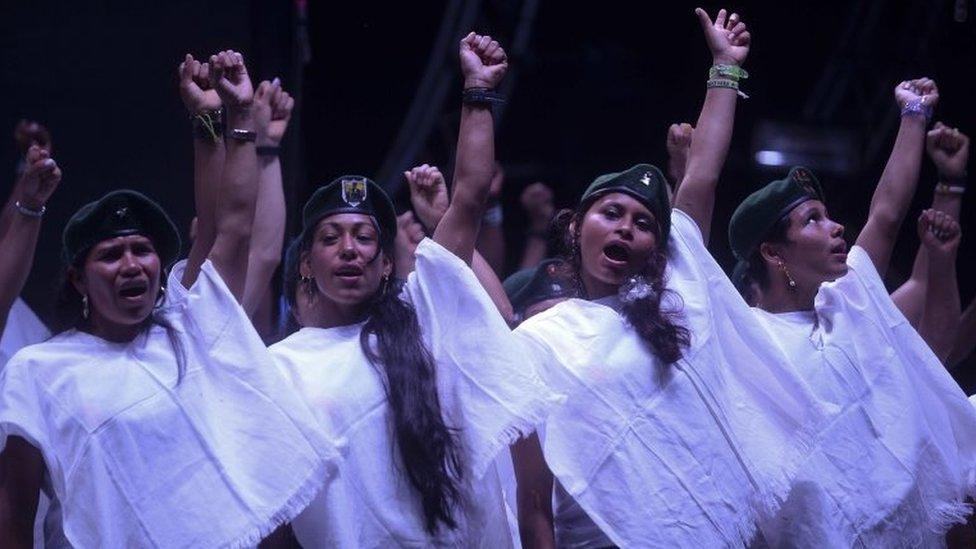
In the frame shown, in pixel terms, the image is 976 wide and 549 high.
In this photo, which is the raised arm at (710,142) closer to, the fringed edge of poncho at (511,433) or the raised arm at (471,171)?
the raised arm at (471,171)

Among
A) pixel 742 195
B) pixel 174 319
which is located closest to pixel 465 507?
pixel 174 319

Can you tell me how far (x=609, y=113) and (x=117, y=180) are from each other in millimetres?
2700

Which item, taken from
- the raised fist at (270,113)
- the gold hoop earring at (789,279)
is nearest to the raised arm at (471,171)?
the raised fist at (270,113)

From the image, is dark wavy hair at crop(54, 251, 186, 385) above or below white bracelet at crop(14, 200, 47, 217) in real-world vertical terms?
below

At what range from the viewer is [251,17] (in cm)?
486

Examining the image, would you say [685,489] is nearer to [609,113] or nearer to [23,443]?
[23,443]

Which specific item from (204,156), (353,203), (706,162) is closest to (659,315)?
(706,162)

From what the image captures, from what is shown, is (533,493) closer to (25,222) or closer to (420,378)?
(420,378)

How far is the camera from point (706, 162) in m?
3.66

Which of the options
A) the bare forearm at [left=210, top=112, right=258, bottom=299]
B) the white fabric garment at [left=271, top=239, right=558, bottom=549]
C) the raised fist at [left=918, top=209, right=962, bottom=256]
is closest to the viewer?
the white fabric garment at [left=271, top=239, right=558, bottom=549]

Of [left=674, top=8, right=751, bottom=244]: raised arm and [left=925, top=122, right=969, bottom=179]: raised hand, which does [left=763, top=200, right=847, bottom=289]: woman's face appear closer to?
[left=674, top=8, right=751, bottom=244]: raised arm

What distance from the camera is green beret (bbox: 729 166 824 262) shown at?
4062 mm

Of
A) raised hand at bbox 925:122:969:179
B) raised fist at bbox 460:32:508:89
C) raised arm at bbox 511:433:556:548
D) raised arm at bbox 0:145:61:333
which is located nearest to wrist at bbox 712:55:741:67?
raised fist at bbox 460:32:508:89

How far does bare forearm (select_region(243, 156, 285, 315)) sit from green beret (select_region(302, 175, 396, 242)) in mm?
277
